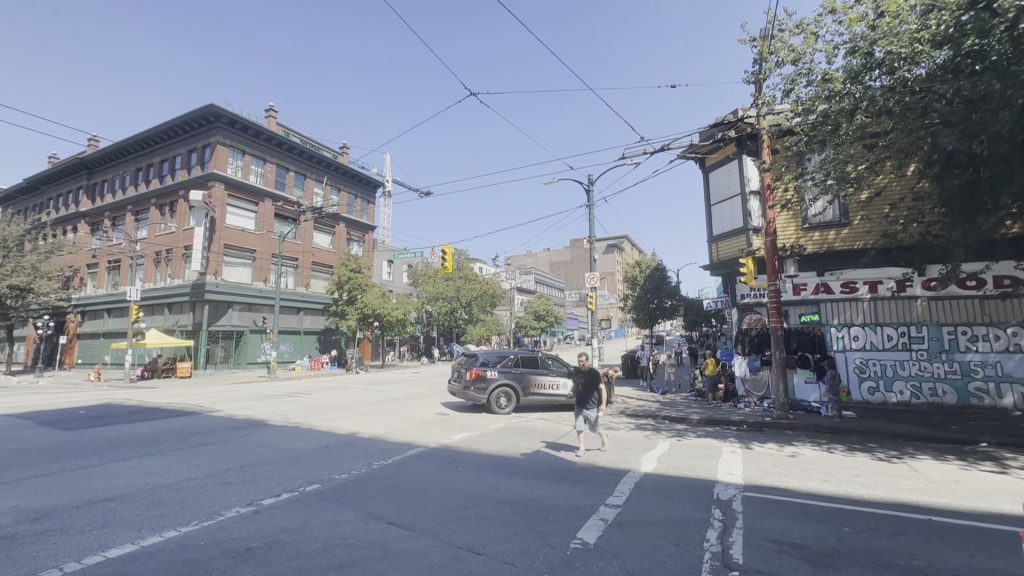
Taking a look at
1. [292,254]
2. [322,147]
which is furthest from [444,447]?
[322,147]

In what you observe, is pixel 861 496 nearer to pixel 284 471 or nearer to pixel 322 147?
pixel 284 471

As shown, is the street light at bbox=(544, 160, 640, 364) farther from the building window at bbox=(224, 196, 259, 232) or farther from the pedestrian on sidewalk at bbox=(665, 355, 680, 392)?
the building window at bbox=(224, 196, 259, 232)

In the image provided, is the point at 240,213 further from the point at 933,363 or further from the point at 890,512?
the point at 933,363

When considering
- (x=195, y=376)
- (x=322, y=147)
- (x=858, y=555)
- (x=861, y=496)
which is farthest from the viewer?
(x=322, y=147)

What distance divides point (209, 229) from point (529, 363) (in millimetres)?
27177

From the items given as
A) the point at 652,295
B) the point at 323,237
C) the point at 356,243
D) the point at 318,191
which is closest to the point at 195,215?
the point at 318,191

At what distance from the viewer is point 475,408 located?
14.4 metres

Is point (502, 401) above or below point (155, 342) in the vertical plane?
below

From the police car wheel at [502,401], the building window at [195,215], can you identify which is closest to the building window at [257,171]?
the building window at [195,215]

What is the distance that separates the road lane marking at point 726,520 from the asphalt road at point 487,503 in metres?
0.03

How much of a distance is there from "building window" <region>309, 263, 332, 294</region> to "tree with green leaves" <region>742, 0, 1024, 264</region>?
33.4 metres

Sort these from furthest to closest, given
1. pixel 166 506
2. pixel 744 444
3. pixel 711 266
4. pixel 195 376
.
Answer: pixel 195 376, pixel 711 266, pixel 744 444, pixel 166 506

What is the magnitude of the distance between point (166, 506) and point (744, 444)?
31.0ft

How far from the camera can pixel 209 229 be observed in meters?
31.5
